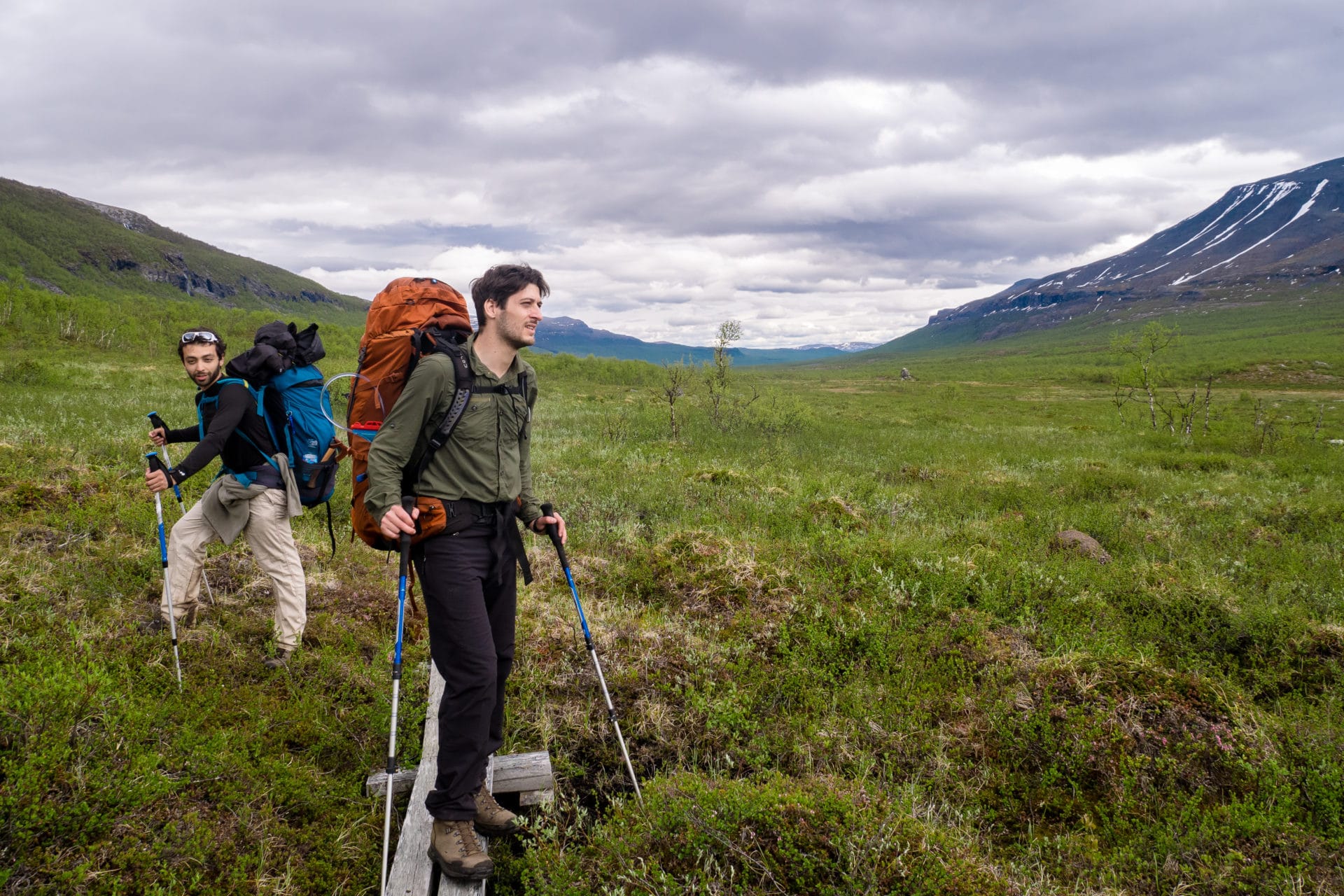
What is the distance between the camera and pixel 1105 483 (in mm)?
14375

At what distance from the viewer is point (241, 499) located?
17.0ft

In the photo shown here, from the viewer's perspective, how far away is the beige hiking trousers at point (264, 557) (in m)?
5.27

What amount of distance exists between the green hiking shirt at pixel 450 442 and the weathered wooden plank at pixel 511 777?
1978 millimetres

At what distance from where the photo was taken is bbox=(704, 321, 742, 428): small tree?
25641 mm

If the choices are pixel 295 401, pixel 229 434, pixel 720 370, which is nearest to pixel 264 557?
pixel 229 434

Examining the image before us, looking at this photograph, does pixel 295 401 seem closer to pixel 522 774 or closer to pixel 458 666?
pixel 458 666

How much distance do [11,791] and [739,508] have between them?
372 inches

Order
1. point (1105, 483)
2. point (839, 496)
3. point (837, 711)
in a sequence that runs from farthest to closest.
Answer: point (1105, 483)
point (839, 496)
point (837, 711)

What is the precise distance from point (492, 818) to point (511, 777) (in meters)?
0.49

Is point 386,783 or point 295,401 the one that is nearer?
point 386,783

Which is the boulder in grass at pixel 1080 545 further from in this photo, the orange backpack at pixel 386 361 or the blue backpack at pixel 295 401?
the blue backpack at pixel 295 401

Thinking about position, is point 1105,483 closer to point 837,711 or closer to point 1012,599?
point 1012,599

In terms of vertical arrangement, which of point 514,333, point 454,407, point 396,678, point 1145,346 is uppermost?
point 1145,346

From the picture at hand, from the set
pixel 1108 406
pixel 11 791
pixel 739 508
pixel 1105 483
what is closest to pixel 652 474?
pixel 739 508
